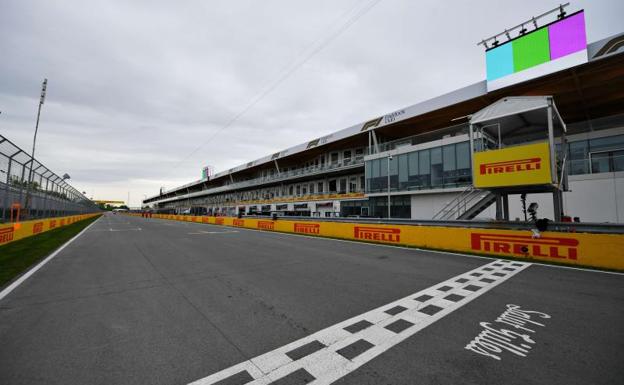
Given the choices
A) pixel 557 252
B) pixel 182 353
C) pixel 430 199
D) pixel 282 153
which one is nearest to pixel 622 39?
pixel 430 199

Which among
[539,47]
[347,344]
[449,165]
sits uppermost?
[539,47]

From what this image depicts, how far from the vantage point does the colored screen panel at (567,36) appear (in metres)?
16.7

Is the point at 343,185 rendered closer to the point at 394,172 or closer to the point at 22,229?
the point at 394,172

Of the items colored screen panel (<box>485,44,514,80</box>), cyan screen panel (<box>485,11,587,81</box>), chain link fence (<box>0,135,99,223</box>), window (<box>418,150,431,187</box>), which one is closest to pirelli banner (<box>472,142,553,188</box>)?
window (<box>418,150,431,187</box>)

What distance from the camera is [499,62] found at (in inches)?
795

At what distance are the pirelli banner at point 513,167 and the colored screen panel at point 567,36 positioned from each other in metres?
14.7

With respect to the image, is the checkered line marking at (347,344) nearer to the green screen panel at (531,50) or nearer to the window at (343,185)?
the green screen panel at (531,50)

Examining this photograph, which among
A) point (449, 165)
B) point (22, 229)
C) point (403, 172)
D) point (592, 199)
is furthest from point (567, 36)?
point (22, 229)

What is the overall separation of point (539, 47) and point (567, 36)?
4.91 feet

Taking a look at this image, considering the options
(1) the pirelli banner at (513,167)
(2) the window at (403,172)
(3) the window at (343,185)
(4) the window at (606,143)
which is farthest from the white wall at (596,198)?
(3) the window at (343,185)

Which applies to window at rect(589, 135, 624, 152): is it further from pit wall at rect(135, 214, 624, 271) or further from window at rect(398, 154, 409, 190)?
pit wall at rect(135, 214, 624, 271)

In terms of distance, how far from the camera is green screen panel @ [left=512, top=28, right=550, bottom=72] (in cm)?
1831

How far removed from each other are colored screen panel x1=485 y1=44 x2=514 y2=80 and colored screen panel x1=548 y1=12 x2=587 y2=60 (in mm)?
2356

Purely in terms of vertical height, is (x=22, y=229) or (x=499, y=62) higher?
(x=499, y=62)
